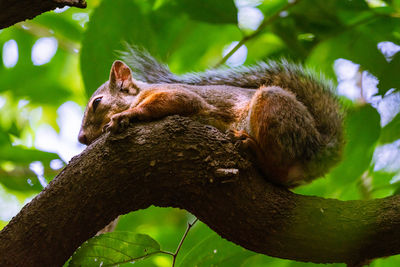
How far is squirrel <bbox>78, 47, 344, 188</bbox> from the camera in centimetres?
256

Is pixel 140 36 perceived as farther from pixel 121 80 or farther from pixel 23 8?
pixel 23 8

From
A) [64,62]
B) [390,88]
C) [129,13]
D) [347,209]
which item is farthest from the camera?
[64,62]

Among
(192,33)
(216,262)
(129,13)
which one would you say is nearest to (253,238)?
(216,262)

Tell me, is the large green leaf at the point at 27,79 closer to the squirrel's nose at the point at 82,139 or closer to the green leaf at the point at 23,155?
the green leaf at the point at 23,155

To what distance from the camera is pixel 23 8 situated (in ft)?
6.06

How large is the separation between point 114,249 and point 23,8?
3.91ft

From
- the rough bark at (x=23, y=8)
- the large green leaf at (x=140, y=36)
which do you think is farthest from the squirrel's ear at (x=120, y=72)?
the rough bark at (x=23, y=8)

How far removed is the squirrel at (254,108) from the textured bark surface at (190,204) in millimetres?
209

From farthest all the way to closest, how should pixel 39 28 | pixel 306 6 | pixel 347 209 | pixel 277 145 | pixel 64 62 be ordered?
pixel 64 62
pixel 39 28
pixel 306 6
pixel 277 145
pixel 347 209

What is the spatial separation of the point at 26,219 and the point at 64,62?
2.92m

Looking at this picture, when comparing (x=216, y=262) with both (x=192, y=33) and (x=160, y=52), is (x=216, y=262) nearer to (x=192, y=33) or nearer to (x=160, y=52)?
(x=160, y=52)

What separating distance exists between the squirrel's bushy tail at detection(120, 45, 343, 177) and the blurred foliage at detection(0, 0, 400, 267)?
0.12 metres

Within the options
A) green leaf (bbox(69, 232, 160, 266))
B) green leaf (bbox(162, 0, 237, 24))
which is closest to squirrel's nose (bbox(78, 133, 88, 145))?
green leaf (bbox(69, 232, 160, 266))

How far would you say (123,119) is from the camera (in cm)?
238
